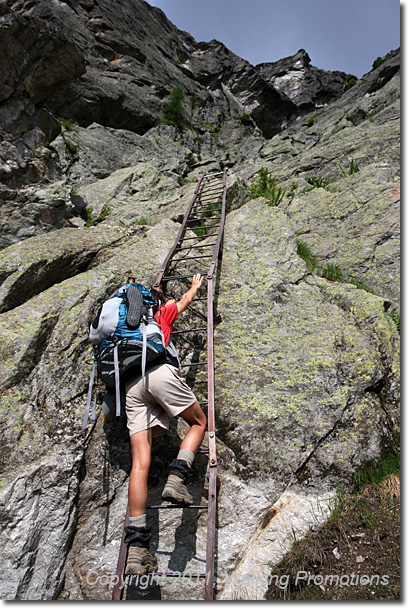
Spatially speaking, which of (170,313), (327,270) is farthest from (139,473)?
(327,270)

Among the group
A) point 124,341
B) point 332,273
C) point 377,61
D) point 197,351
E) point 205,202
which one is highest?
point 377,61

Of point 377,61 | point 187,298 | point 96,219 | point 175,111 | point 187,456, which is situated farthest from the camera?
point 377,61

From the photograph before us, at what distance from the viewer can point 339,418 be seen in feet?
14.6

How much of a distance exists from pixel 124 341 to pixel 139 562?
2.01 metres

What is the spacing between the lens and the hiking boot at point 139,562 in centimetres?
312

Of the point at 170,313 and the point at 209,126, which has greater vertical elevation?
the point at 209,126

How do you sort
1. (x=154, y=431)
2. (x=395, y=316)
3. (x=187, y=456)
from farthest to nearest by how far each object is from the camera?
(x=395, y=316), (x=154, y=431), (x=187, y=456)

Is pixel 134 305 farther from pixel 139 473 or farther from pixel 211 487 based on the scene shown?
pixel 211 487

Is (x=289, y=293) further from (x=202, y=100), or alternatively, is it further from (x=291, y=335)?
(x=202, y=100)

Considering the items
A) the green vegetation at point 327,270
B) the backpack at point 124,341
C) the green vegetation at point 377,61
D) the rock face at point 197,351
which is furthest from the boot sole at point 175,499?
the green vegetation at point 377,61

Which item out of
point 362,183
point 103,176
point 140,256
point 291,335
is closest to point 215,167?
point 103,176

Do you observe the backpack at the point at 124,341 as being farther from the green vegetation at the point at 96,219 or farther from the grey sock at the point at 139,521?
the green vegetation at the point at 96,219

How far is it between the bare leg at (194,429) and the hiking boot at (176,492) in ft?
1.14

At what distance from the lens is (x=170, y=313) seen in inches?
195
